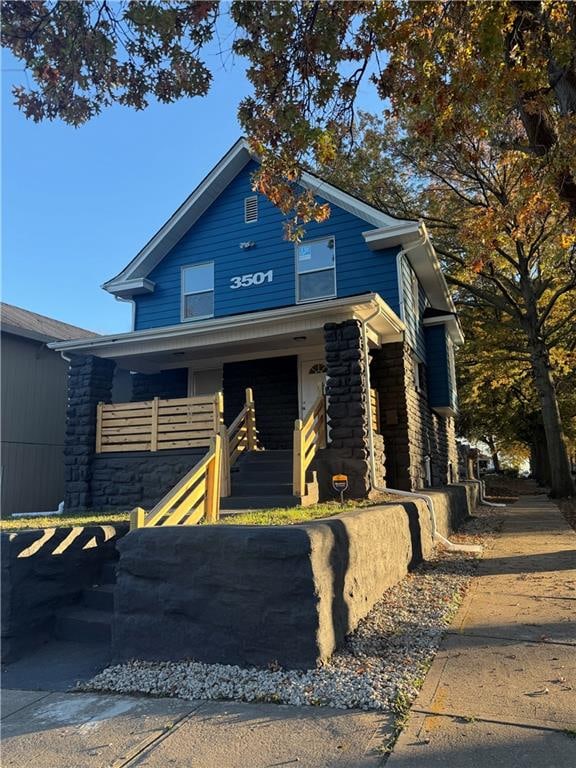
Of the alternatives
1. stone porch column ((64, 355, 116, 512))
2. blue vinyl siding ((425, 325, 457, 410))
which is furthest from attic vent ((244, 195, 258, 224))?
blue vinyl siding ((425, 325, 457, 410))

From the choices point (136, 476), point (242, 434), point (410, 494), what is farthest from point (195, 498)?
point (242, 434)

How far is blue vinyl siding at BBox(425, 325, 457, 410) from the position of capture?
570 inches

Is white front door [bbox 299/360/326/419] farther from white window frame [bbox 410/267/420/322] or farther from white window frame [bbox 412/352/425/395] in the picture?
white window frame [bbox 410/267/420/322]

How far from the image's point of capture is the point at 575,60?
19.9 ft

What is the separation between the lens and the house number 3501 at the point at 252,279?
12617mm

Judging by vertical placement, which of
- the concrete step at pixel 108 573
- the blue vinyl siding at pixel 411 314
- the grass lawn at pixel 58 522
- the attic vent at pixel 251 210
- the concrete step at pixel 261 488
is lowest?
the concrete step at pixel 108 573

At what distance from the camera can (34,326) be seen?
14617 mm

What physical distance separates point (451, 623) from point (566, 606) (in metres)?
1.32

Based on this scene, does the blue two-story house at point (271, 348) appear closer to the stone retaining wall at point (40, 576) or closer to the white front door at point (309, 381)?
the white front door at point (309, 381)

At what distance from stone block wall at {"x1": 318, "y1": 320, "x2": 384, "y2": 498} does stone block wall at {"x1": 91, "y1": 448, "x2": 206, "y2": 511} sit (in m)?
2.41

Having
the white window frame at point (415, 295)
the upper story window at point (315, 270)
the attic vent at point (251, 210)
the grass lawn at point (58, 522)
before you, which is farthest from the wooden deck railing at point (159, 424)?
the white window frame at point (415, 295)

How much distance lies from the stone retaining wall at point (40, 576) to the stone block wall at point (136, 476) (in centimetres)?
422

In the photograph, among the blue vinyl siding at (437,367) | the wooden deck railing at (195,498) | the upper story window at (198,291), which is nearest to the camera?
the wooden deck railing at (195,498)

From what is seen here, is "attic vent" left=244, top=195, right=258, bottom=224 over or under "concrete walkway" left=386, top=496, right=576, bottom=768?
over
